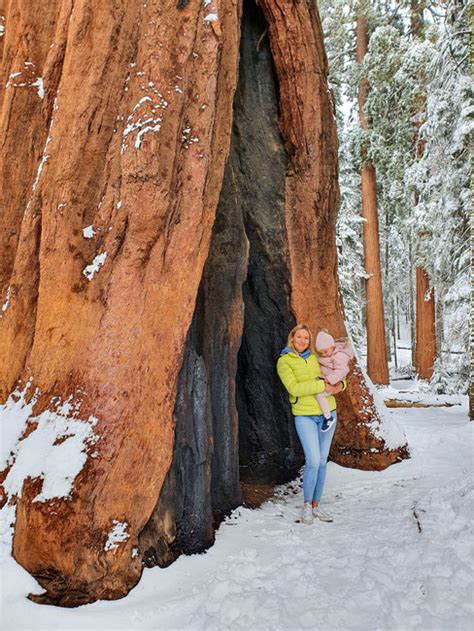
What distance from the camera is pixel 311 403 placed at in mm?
4980

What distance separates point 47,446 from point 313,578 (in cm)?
220

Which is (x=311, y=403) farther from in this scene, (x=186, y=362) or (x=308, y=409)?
(x=186, y=362)

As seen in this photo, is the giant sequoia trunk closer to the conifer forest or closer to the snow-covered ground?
the conifer forest

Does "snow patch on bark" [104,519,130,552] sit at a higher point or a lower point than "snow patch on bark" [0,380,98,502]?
lower

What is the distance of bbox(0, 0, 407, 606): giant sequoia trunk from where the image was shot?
355 cm

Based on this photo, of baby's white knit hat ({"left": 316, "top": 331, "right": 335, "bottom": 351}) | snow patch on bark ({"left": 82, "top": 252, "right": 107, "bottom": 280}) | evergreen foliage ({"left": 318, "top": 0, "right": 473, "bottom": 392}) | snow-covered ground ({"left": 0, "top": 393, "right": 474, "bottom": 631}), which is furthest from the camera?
evergreen foliage ({"left": 318, "top": 0, "right": 473, "bottom": 392})

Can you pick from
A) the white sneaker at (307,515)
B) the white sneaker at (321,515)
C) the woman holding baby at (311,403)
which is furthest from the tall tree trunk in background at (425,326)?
the white sneaker at (307,515)

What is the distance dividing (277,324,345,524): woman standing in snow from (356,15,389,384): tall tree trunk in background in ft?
34.7

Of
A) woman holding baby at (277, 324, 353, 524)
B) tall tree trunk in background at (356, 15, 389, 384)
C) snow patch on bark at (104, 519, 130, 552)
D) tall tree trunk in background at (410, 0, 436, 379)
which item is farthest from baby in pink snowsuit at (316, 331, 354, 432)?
tall tree trunk in background at (410, 0, 436, 379)

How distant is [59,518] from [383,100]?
14880mm

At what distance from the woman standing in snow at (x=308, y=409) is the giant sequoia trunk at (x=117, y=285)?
732mm

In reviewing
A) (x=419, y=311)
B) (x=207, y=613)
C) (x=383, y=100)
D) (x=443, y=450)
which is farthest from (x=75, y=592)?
(x=383, y=100)

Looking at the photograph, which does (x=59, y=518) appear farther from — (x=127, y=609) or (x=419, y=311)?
(x=419, y=311)

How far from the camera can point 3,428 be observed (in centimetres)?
404
